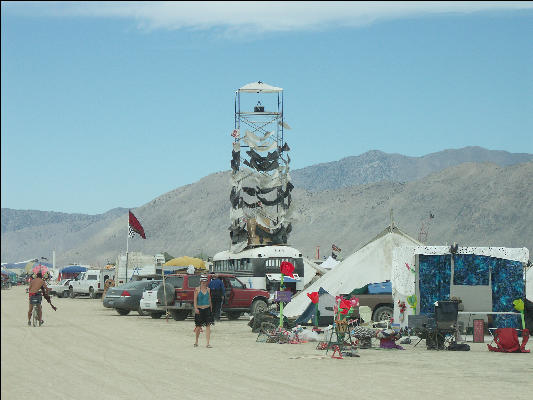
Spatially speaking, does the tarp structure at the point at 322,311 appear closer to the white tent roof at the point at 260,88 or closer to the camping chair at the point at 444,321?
the camping chair at the point at 444,321

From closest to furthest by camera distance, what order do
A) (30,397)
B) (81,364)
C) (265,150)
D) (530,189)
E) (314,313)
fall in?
(30,397), (81,364), (314,313), (265,150), (530,189)

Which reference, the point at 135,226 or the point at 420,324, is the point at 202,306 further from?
the point at 135,226

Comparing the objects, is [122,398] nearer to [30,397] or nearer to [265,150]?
[30,397]

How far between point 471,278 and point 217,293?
9.89m

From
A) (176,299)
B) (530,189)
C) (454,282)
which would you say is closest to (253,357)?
(454,282)

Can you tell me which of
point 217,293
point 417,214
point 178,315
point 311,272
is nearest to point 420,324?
point 217,293

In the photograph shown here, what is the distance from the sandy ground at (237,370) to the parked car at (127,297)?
40.8 ft

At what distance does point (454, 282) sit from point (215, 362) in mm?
8796

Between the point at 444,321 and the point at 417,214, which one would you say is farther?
the point at 417,214

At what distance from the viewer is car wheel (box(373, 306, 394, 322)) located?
2658 centimetres

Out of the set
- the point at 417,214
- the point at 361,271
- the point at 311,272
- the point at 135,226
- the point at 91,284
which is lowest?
the point at 361,271

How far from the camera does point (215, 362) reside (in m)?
16.7

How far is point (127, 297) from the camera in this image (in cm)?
3575

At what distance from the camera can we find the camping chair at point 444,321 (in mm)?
20281
